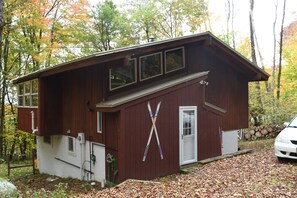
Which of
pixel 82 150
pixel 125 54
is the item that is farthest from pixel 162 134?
pixel 82 150

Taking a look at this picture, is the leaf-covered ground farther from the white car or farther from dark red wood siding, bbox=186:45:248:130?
dark red wood siding, bbox=186:45:248:130

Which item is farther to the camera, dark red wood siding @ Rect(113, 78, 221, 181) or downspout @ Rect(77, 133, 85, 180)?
downspout @ Rect(77, 133, 85, 180)

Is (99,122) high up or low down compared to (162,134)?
up

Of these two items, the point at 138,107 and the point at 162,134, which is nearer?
the point at 138,107

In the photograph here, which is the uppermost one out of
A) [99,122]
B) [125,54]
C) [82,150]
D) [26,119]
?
[125,54]

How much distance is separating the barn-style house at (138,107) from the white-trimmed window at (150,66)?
4 cm

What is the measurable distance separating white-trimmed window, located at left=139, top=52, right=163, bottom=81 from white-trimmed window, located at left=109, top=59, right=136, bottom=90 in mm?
353

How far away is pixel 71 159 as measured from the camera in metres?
11.4

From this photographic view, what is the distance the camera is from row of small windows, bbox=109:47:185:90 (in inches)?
376

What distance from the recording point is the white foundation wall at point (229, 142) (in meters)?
12.5

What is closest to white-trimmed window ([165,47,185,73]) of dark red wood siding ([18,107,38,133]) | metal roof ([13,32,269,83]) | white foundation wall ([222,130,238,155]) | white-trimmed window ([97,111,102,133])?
metal roof ([13,32,269,83])

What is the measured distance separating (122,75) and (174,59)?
2.59m

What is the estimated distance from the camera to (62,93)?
1200 centimetres

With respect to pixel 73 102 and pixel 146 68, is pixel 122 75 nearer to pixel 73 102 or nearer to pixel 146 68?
pixel 146 68
